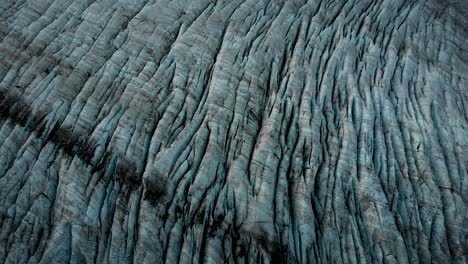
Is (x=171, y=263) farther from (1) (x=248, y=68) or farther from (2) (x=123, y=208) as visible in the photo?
(1) (x=248, y=68)

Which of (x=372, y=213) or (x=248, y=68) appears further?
(x=248, y=68)

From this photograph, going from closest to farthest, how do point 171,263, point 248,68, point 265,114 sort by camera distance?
point 171,263
point 265,114
point 248,68

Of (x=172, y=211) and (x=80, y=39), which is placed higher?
(x=80, y=39)

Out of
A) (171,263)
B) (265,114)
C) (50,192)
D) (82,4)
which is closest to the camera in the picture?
(171,263)

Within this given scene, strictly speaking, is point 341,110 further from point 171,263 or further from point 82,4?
point 82,4

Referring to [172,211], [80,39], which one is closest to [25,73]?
[80,39]

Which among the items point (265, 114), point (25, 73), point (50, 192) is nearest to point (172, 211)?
point (50, 192)

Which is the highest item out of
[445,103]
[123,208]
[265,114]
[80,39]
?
[80,39]
